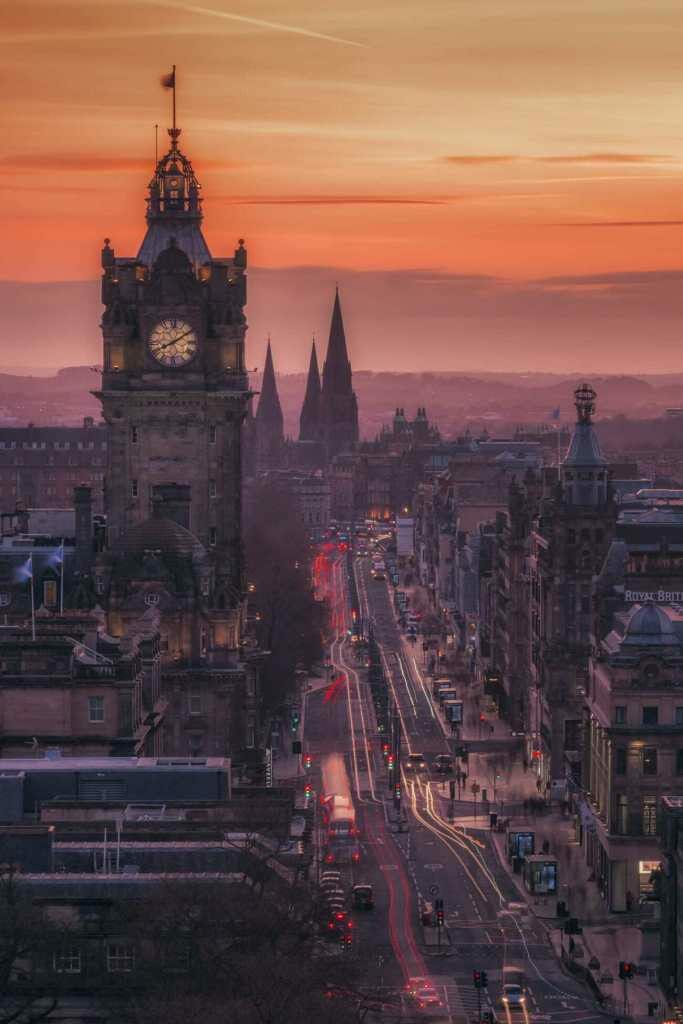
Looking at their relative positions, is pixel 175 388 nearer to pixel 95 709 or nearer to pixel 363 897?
pixel 95 709

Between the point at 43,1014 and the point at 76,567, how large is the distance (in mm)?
80720

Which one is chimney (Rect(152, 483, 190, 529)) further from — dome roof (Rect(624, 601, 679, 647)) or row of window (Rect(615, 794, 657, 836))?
row of window (Rect(615, 794, 657, 836))

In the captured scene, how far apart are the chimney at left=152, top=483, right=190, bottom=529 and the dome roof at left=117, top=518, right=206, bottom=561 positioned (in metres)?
7.70

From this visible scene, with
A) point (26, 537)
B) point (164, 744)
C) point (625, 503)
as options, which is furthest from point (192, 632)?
point (625, 503)

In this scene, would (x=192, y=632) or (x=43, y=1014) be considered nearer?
(x=43, y=1014)

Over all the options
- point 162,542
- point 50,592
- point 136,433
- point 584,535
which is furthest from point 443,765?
point 50,592

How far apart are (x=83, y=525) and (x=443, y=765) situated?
25510 mm

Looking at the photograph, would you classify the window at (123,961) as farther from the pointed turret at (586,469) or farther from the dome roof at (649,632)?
the pointed turret at (586,469)

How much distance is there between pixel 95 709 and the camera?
127 m

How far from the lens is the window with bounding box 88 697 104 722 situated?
127062 millimetres

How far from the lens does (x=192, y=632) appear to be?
502 feet

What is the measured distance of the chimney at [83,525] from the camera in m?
169

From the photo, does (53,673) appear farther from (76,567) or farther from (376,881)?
(76,567)

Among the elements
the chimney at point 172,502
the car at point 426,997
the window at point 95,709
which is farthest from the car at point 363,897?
the chimney at point 172,502
